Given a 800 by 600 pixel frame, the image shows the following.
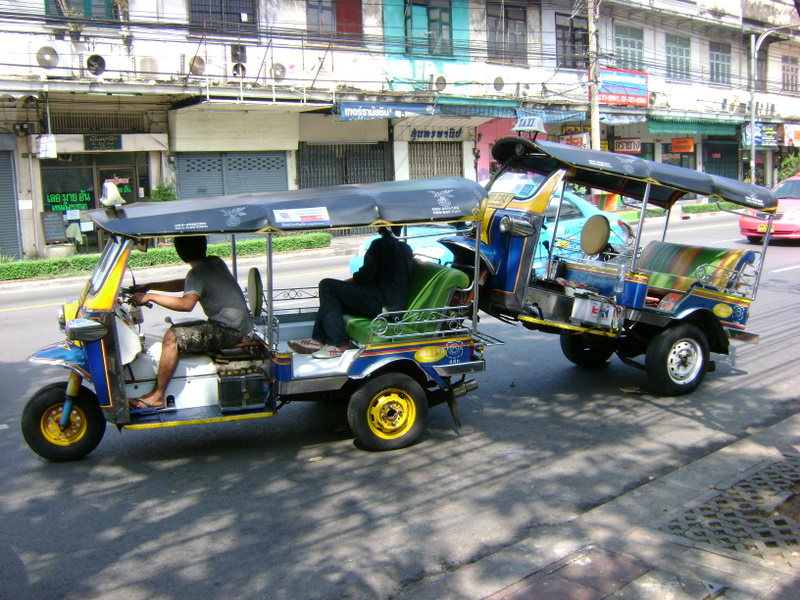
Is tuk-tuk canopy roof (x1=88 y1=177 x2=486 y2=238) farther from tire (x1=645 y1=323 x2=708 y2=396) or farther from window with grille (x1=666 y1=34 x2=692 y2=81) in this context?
window with grille (x1=666 y1=34 x2=692 y2=81)

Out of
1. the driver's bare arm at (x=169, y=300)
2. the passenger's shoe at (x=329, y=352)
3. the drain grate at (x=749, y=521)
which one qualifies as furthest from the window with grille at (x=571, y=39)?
the drain grate at (x=749, y=521)

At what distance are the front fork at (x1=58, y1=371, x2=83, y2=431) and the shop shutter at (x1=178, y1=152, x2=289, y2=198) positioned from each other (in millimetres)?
16934

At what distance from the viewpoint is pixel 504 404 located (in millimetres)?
7586

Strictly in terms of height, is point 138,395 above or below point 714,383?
above

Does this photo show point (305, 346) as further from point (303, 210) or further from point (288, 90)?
point (288, 90)

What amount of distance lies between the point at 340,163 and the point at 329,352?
19.4 m

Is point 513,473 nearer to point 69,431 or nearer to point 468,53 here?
point 69,431

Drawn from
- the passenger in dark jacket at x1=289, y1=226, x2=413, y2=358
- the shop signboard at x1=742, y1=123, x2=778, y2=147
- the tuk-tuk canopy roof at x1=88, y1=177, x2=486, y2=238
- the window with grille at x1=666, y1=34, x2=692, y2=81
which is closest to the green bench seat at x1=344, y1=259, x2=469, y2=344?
the passenger in dark jacket at x1=289, y1=226, x2=413, y2=358

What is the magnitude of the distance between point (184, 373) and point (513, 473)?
8.63ft

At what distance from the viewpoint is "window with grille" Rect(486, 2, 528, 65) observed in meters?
27.2

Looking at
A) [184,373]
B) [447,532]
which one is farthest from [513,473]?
[184,373]

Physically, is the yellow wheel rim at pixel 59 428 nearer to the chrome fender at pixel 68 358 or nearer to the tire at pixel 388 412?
the chrome fender at pixel 68 358

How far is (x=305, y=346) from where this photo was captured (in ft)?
21.8

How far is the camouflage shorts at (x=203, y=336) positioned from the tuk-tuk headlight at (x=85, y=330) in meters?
0.63
